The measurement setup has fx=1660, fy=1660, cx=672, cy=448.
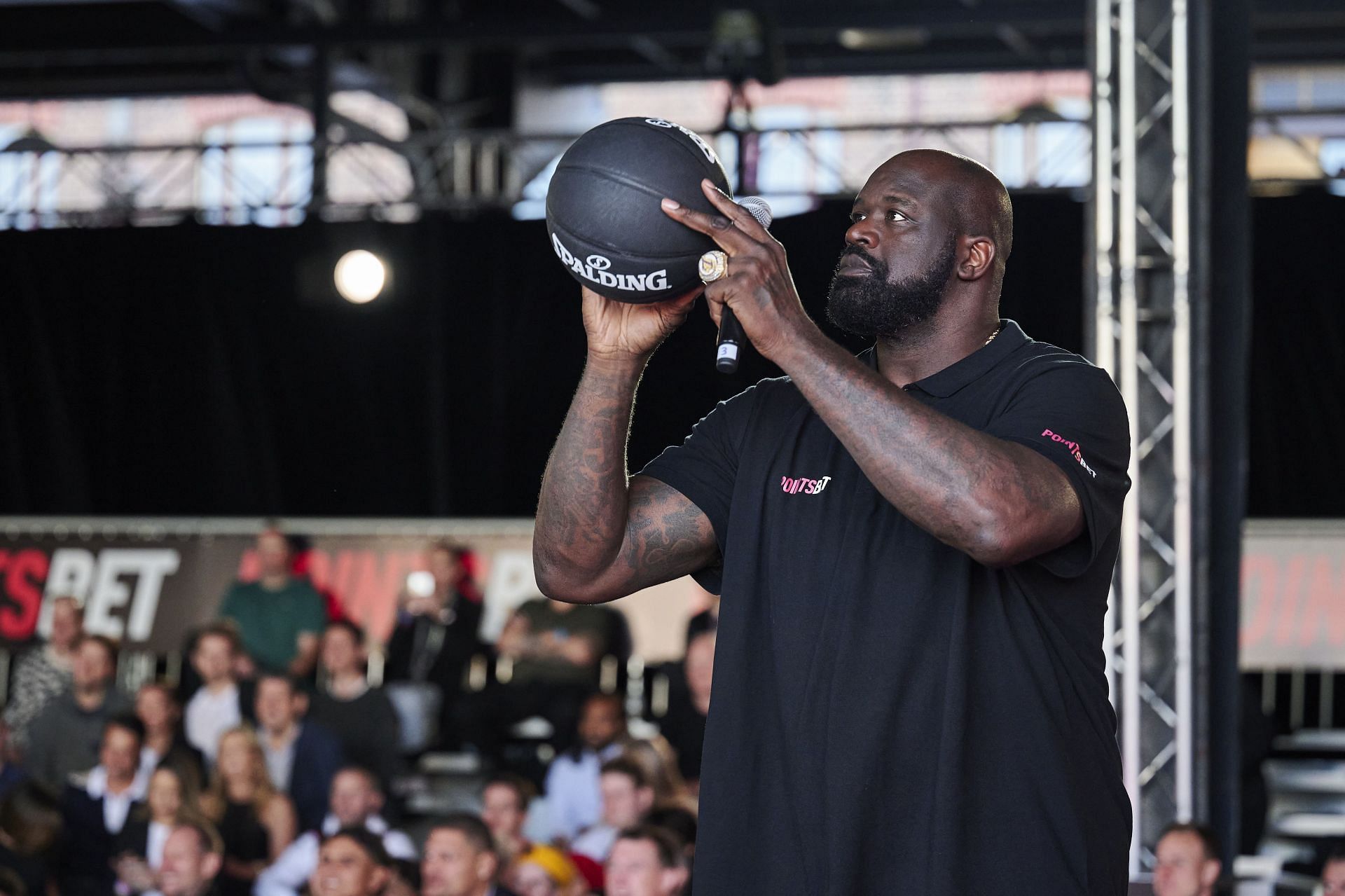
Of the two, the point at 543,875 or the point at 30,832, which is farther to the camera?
the point at 30,832

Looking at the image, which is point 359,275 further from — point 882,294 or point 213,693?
point 882,294

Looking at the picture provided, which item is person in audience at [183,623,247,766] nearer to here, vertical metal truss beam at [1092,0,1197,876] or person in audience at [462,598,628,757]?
person in audience at [462,598,628,757]

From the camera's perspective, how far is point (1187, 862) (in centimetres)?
502

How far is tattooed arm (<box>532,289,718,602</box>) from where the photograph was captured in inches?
94.9

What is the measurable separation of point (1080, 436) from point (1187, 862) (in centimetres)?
327

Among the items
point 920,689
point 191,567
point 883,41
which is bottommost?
point 191,567

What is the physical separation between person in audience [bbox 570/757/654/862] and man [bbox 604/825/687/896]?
745mm

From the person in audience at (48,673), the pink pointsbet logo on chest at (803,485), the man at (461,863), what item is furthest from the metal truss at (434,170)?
the pink pointsbet logo on chest at (803,485)

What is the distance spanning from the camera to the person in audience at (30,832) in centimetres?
699

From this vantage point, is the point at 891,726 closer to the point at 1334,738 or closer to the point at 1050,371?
the point at 1050,371

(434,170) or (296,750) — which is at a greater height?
(434,170)

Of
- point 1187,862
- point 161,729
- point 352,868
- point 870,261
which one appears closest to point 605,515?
point 870,261

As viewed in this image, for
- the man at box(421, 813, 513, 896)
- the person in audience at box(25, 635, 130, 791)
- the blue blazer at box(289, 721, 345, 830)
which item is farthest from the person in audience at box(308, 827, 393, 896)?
the person in audience at box(25, 635, 130, 791)

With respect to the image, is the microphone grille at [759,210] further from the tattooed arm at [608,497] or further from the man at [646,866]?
the man at [646,866]
